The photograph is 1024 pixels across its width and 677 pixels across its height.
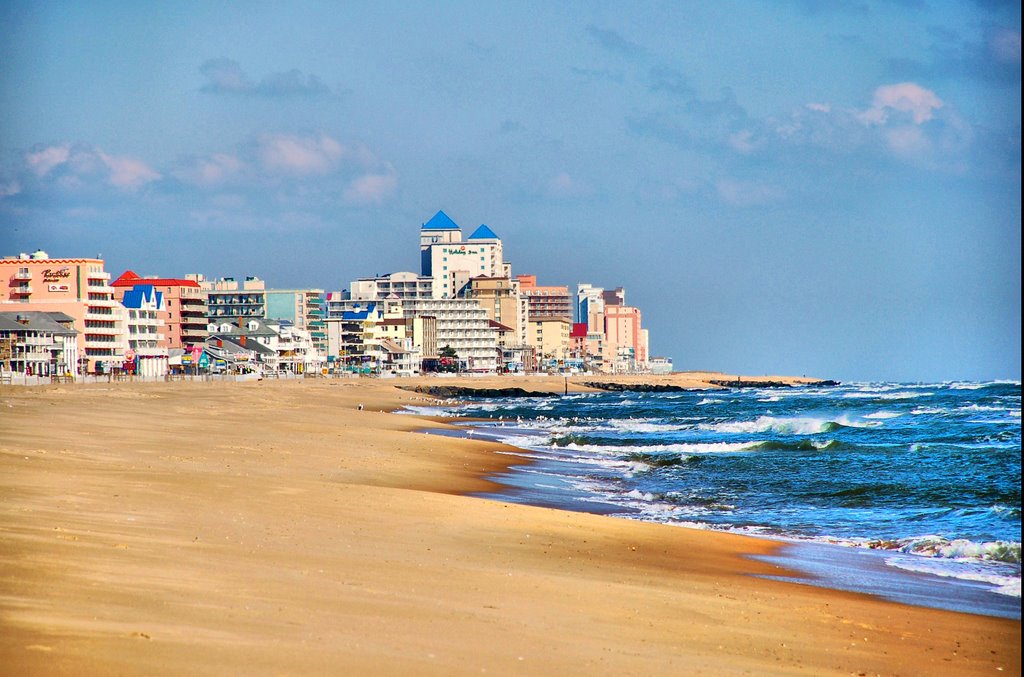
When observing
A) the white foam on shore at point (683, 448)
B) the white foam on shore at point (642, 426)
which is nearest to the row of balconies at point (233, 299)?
the white foam on shore at point (642, 426)

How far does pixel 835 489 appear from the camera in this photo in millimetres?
24750

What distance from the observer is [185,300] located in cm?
13950

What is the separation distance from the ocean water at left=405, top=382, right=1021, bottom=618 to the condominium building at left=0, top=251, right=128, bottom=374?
6659cm

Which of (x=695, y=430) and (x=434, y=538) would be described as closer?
(x=434, y=538)

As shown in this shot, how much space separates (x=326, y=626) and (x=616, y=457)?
26526 millimetres

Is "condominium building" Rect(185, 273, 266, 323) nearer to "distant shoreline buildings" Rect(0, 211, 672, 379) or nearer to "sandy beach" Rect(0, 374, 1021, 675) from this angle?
"distant shoreline buildings" Rect(0, 211, 672, 379)

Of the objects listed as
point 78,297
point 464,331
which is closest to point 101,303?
point 78,297

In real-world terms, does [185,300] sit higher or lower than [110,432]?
higher

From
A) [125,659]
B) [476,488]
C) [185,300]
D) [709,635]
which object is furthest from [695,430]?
[185,300]

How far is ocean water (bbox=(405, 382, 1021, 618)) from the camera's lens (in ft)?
49.7

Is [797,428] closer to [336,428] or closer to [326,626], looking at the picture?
[336,428]

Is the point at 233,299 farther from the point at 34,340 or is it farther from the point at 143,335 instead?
the point at 34,340

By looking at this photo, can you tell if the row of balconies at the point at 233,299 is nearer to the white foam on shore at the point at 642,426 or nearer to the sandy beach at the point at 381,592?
the white foam on shore at the point at 642,426

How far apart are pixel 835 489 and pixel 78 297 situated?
93.6 m
